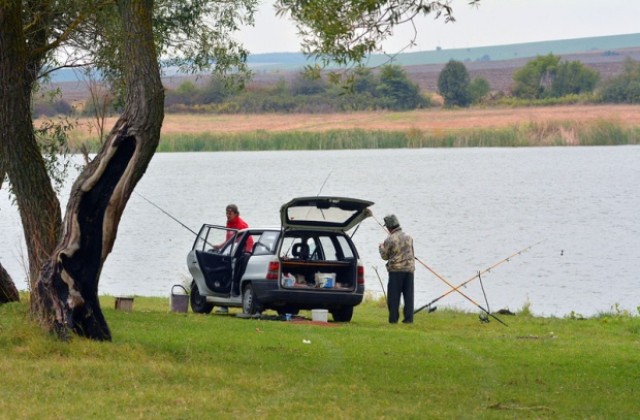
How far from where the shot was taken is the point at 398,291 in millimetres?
19078

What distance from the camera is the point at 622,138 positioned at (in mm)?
82375

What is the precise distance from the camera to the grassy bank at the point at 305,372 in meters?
10.5

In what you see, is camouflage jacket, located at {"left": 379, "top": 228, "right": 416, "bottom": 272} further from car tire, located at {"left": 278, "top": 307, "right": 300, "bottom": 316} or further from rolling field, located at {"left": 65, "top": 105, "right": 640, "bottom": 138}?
rolling field, located at {"left": 65, "top": 105, "right": 640, "bottom": 138}

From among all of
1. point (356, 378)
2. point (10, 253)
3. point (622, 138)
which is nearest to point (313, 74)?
point (356, 378)

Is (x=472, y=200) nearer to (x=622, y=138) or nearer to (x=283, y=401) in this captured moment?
(x=622, y=138)

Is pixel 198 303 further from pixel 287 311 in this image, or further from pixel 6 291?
pixel 6 291

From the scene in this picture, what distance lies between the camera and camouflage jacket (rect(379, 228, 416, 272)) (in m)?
18.8

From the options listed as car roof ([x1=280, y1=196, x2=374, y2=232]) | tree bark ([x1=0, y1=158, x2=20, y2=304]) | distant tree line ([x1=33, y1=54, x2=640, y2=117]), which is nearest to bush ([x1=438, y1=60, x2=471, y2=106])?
distant tree line ([x1=33, y1=54, x2=640, y2=117])

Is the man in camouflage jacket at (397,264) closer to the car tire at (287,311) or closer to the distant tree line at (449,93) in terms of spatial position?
the car tire at (287,311)

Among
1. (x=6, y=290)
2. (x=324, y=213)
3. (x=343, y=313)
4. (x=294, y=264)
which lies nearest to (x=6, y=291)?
(x=6, y=290)

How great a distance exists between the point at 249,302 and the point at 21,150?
5.05 m

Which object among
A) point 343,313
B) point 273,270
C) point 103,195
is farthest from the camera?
point 343,313

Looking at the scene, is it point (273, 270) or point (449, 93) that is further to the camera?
Result: point (449, 93)

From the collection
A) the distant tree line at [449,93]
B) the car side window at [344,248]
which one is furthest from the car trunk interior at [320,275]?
the distant tree line at [449,93]
